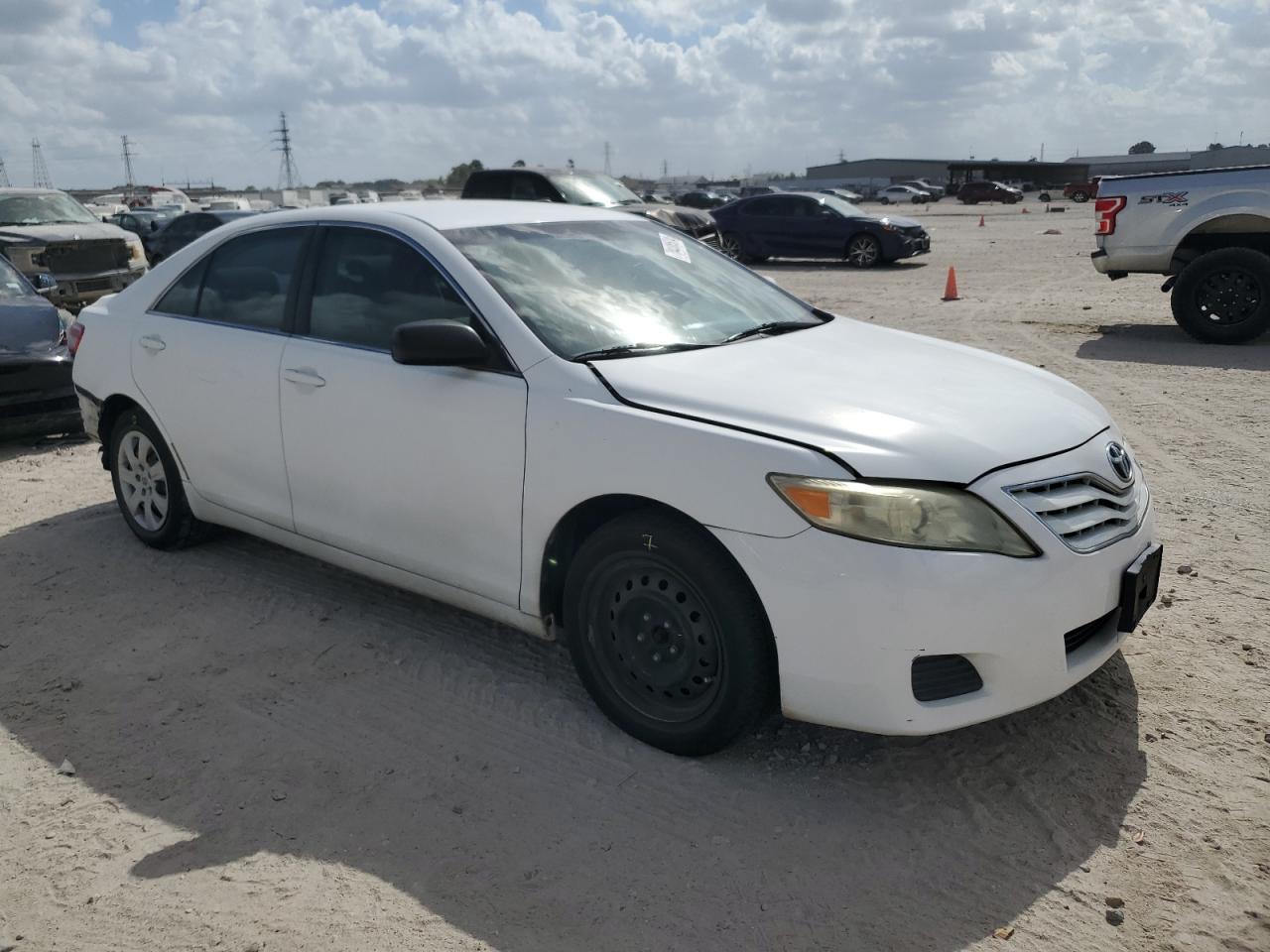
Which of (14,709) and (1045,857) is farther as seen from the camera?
(14,709)

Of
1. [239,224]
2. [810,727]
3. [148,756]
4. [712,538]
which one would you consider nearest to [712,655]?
[712,538]

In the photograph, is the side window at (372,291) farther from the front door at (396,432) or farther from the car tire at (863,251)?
the car tire at (863,251)

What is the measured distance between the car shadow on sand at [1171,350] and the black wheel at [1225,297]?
0.53 ft

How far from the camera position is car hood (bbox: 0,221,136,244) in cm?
1466

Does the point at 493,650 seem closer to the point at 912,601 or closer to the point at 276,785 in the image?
the point at 276,785

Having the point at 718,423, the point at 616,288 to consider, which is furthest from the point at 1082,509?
the point at 616,288

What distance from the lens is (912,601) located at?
9.48 feet

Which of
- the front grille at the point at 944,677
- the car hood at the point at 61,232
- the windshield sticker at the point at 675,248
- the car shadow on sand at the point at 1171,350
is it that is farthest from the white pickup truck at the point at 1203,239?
the car hood at the point at 61,232

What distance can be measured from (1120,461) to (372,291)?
279 centimetres

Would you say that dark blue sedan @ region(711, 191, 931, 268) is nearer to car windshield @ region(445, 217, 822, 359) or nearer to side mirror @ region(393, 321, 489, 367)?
car windshield @ region(445, 217, 822, 359)

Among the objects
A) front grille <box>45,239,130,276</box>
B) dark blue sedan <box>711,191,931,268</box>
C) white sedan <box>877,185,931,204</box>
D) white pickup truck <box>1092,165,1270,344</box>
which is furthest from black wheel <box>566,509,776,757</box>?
white sedan <box>877,185,931,204</box>

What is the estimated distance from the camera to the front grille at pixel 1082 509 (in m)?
3.08

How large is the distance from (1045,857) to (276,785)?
7.45 feet

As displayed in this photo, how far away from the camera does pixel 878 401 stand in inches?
131
